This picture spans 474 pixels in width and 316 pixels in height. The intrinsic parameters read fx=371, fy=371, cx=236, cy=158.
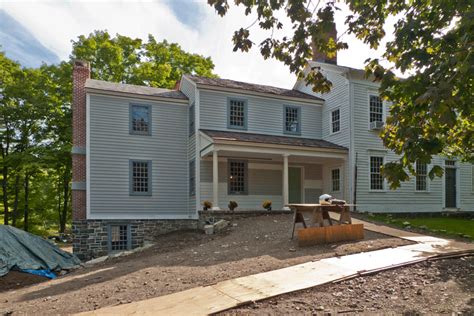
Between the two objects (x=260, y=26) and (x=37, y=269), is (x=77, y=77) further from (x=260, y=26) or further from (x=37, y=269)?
(x=260, y=26)

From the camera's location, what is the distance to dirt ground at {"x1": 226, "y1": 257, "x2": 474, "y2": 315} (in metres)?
4.96

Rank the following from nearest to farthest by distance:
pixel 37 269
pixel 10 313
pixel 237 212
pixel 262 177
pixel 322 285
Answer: pixel 322 285 < pixel 10 313 < pixel 37 269 < pixel 237 212 < pixel 262 177

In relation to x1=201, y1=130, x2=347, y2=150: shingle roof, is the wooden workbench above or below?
below

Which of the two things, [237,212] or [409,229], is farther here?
[237,212]

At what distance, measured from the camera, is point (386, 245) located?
8750 mm

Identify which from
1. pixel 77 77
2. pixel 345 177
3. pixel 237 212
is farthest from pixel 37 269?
pixel 345 177

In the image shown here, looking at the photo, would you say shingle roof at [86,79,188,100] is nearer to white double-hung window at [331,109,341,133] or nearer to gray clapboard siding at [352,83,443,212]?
white double-hung window at [331,109,341,133]

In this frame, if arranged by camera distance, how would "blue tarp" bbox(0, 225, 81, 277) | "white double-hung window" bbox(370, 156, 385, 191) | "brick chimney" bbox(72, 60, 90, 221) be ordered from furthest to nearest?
"white double-hung window" bbox(370, 156, 385, 191) < "brick chimney" bbox(72, 60, 90, 221) < "blue tarp" bbox(0, 225, 81, 277)

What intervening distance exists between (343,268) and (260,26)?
4.55m

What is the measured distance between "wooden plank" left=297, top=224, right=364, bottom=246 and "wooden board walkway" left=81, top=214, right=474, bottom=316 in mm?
1317

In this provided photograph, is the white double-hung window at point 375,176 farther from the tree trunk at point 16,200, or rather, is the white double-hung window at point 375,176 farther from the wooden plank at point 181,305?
the tree trunk at point 16,200

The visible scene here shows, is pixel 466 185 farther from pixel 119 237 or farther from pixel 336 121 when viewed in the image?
pixel 119 237

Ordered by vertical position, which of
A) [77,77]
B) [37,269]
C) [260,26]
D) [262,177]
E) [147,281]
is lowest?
[37,269]

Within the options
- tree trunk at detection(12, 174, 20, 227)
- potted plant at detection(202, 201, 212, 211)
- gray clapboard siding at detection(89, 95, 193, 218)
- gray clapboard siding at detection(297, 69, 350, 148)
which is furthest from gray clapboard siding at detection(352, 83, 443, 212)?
tree trunk at detection(12, 174, 20, 227)
